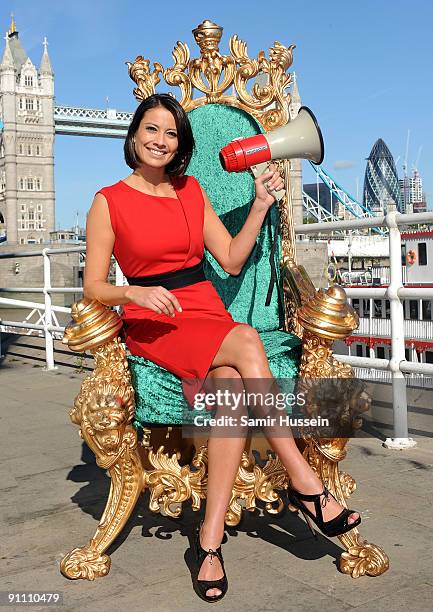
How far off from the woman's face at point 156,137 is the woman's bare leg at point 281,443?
709 mm

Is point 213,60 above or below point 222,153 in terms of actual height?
above

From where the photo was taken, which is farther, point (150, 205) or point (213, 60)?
point (213, 60)

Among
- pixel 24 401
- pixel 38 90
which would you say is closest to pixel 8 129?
pixel 38 90

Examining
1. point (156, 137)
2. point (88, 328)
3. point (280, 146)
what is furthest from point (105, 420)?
point (280, 146)

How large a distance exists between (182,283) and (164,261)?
3.6 inches

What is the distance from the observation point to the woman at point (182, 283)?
194 cm

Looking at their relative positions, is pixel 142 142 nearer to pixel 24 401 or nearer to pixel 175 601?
pixel 175 601

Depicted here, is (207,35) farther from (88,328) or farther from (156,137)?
(88,328)

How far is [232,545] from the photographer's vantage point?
2221 mm

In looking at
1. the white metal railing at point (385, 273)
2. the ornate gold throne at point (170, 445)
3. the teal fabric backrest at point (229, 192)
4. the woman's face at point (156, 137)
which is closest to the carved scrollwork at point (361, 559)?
the ornate gold throne at point (170, 445)

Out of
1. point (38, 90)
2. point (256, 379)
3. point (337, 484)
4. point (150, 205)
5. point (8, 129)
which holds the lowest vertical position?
point (337, 484)

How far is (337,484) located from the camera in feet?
7.02

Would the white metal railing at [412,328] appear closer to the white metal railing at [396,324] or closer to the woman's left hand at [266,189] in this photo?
the white metal railing at [396,324]

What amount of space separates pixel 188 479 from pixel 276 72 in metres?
1.80
